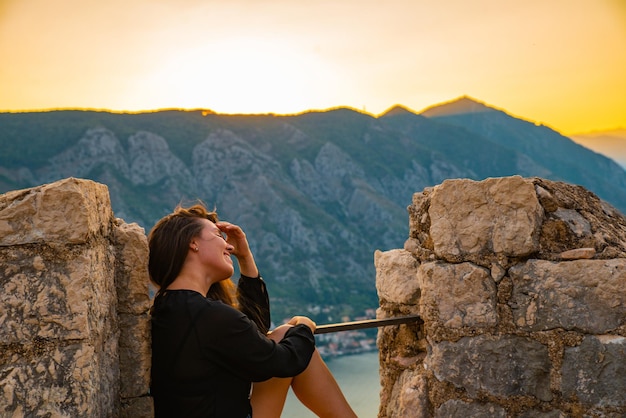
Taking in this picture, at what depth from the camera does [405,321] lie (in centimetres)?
275

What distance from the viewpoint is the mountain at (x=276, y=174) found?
38688 millimetres

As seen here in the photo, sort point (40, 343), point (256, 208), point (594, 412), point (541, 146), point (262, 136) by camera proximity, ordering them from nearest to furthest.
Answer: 1. point (40, 343)
2. point (594, 412)
3. point (256, 208)
4. point (262, 136)
5. point (541, 146)

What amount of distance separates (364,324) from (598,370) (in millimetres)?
894

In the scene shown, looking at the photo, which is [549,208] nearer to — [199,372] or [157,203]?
[199,372]

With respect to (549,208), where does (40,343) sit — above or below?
below

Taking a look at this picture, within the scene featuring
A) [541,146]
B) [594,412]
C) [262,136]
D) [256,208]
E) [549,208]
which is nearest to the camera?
[594,412]

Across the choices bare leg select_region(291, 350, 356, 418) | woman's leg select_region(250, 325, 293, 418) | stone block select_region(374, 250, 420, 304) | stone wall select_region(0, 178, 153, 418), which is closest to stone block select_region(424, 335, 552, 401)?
stone block select_region(374, 250, 420, 304)

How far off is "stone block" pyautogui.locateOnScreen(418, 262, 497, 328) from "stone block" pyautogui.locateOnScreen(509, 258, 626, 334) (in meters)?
0.10

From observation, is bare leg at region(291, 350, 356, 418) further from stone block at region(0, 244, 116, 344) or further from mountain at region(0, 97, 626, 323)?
mountain at region(0, 97, 626, 323)

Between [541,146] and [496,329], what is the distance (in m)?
82.0

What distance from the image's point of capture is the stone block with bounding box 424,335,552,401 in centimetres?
253

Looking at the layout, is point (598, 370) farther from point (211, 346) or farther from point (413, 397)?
point (211, 346)

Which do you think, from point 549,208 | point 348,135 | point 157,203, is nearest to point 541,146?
point 348,135

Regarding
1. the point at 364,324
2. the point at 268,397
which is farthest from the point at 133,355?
the point at 364,324
